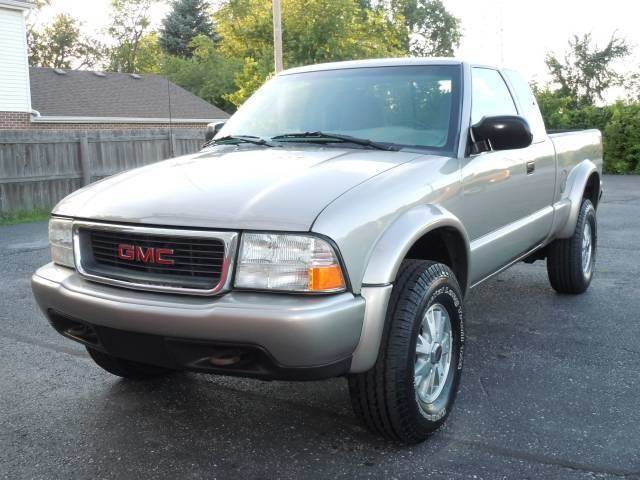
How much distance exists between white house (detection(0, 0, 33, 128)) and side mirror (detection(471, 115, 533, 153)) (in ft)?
59.5

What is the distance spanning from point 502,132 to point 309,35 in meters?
25.1

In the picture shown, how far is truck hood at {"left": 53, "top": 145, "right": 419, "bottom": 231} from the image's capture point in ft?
8.86

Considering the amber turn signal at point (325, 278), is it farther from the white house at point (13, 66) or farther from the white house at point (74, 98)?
the white house at point (13, 66)

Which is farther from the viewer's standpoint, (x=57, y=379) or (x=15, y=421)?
(x=57, y=379)

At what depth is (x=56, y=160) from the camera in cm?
1439

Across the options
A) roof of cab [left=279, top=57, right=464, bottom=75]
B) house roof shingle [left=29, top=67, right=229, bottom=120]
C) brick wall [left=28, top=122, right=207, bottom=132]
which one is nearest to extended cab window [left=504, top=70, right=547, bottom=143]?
roof of cab [left=279, top=57, right=464, bottom=75]

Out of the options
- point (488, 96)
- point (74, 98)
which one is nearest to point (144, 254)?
point (488, 96)

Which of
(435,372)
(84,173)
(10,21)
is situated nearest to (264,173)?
(435,372)

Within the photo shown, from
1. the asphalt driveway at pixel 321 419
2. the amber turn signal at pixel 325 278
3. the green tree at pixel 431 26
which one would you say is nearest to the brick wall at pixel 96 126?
the asphalt driveway at pixel 321 419

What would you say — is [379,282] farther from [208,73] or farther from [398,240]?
[208,73]

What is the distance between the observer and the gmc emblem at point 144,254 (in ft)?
9.16

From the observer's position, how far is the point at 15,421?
11.4ft

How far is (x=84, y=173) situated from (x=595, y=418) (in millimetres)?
13481

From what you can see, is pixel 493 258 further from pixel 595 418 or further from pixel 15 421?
pixel 15 421
